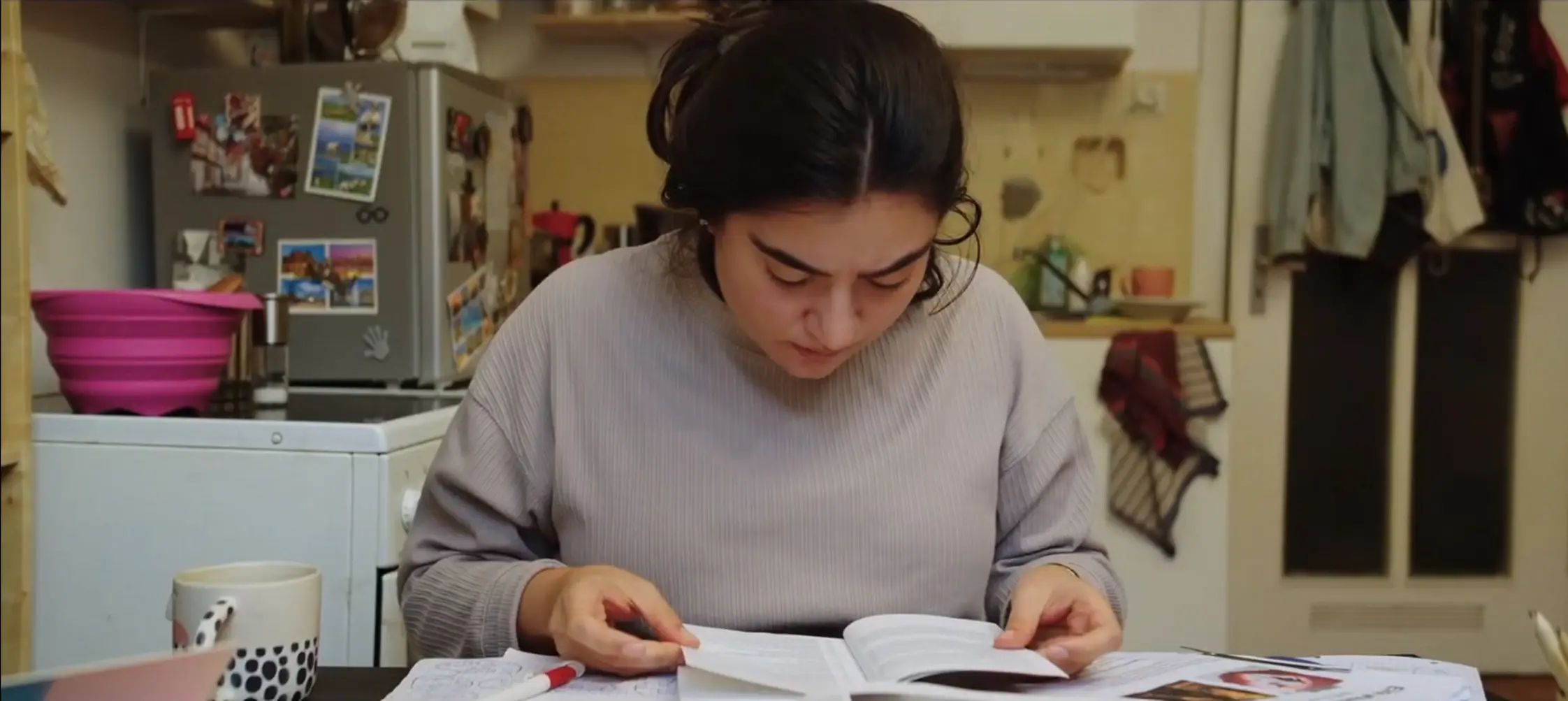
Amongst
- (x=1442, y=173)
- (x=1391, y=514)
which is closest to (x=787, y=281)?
(x=1442, y=173)

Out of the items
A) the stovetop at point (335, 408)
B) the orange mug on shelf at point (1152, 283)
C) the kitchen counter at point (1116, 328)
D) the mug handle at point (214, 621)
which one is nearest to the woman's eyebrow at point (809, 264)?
the mug handle at point (214, 621)

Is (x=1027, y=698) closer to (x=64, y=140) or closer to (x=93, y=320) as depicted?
(x=93, y=320)

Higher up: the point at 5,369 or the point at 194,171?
the point at 194,171

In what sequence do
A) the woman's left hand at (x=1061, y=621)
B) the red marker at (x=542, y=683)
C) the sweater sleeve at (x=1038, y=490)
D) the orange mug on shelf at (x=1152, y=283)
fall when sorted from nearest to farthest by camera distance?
the red marker at (x=542, y=683), the woman's left hand at (x=1061, y=621), the sweater sleeve at (x=1038, y=490), the orange mug on shelf at (x=1152, y=283)

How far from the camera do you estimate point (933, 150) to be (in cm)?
88

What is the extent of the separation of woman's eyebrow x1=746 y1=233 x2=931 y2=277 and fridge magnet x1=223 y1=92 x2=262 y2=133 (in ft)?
4.01

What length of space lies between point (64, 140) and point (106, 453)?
61 centimetres

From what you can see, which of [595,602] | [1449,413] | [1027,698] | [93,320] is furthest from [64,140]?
[1449,413]

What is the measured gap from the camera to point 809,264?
88cm

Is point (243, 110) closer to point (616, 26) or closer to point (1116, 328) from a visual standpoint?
point (616, 26)

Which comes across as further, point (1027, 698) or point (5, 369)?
point (5, 369)

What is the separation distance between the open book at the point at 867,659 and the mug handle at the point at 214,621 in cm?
27

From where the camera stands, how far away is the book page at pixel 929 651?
0.75 metres

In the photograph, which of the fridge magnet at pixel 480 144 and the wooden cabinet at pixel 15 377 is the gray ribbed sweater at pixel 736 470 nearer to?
the wooden cabinet at pixel 15 377
